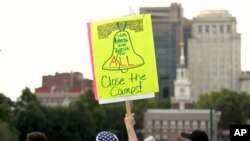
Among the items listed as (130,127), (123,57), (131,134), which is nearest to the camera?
(131,134)

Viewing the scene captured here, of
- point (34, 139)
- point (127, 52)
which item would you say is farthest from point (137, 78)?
point (34, 139)

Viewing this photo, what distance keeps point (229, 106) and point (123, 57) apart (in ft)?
464

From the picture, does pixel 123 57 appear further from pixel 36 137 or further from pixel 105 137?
pixel 36 137

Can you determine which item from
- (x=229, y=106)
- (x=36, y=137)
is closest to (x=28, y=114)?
(x=229, y=106)

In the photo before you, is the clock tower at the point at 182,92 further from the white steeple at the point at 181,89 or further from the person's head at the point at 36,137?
the person's head at the point at 36,137

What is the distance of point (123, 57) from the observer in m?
12.4

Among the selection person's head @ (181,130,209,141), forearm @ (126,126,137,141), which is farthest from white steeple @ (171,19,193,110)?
person's head @ (181,130,209,141)

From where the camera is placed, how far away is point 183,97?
173m

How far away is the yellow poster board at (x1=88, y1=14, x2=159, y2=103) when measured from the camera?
1234 centimetres

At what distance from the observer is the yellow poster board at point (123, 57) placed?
40.5 feet

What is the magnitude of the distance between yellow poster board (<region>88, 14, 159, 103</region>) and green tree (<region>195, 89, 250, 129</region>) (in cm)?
13338

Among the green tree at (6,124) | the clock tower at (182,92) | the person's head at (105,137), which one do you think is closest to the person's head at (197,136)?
the person's head at (105,137)

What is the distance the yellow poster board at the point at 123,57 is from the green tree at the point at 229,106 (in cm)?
13338

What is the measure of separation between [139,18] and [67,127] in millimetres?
97510
